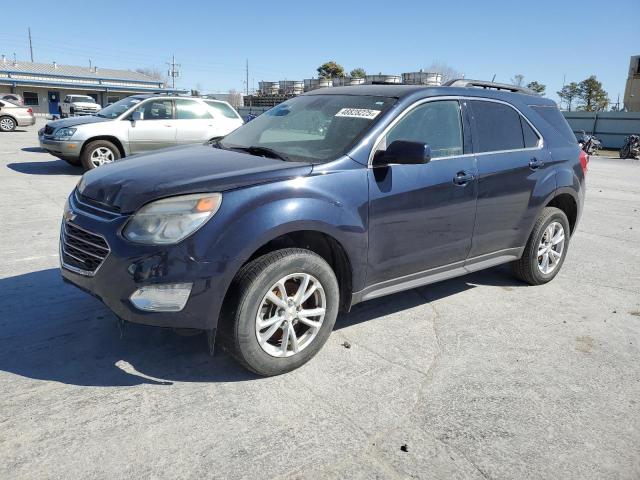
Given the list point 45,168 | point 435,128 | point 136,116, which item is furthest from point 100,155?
point 435,128

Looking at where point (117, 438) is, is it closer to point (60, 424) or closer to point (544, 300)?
point (60, 424)

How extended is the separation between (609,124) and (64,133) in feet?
119

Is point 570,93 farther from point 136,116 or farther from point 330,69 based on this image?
point 136,116

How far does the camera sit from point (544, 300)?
4.76 meters

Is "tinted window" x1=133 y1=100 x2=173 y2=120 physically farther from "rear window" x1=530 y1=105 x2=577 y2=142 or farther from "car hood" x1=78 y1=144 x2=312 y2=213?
"rear window" x1=530 y1=105 x2=577 y2=142

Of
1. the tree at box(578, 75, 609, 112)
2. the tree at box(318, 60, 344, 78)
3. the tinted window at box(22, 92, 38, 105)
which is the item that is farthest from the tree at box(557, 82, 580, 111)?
the tinted window at box(22, 92, 38, 105)

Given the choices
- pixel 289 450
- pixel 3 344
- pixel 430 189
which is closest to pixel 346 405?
pixel 289 450

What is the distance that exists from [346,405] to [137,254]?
1.42 metres

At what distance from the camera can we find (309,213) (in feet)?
10.2

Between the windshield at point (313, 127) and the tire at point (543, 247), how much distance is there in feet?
6.80

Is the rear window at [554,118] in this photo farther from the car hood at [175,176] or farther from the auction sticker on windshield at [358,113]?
the car hood at [175,176]

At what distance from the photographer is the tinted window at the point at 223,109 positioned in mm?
11875

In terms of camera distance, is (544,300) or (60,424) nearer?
(60,424)

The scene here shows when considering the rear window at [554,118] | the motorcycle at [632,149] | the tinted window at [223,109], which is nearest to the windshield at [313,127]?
the rear window at [554,118]
